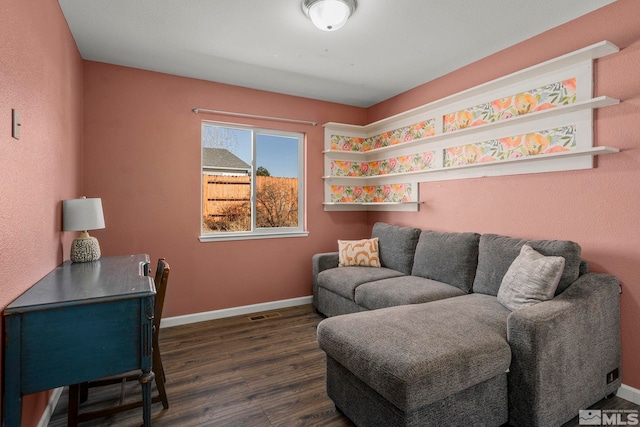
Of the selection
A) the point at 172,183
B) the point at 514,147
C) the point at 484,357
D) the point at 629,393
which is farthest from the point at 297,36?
the point at 629,393

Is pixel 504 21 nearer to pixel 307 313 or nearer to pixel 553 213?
pixel 553 213

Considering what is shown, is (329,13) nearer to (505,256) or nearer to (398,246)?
(505,256)

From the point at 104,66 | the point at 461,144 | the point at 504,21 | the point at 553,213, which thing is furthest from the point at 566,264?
the point at 104,66

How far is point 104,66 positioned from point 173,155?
0.98 metres

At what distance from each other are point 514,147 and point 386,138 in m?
1.66

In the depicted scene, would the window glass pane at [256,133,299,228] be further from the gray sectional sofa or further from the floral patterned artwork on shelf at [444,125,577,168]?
the gray sectional sofa

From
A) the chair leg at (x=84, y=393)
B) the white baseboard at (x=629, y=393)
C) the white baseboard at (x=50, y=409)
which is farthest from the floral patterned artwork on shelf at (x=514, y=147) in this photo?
the white baseboard at (x=50, y=409)

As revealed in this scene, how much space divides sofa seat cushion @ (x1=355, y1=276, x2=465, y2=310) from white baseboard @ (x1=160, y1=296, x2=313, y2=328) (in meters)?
1.20

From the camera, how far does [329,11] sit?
7.18 ft

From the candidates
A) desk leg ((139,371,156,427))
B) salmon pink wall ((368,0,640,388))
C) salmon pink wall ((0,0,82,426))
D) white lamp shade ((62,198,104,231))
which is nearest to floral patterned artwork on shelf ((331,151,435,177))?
salmon pink wall ((368,0,640,388))

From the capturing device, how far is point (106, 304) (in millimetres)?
1484

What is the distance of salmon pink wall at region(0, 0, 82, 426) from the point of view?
1384 millimetres

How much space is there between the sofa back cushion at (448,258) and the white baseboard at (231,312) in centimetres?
149

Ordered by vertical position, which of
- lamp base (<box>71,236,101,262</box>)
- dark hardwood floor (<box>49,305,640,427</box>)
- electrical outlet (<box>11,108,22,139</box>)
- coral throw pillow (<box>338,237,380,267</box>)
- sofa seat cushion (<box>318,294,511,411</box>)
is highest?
electrical outlet (<box>11,108,22,139</box>)
